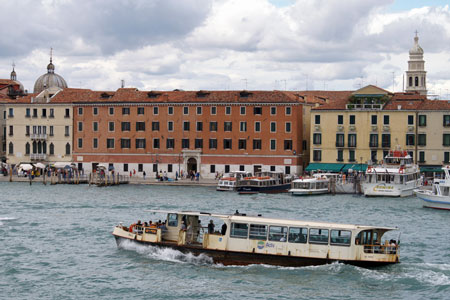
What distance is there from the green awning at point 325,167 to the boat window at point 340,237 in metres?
39.5

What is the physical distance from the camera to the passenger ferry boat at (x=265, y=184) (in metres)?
60.9

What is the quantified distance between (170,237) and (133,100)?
145ft

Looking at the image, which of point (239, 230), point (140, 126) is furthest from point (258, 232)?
point (140, 126)

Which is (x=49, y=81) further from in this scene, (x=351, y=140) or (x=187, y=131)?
(x=351, y=140)

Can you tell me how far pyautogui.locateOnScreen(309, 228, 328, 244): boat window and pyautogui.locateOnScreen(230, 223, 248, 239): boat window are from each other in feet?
7.19

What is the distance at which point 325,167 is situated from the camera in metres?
68.1

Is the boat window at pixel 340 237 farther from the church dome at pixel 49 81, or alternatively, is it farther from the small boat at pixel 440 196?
the church dome at pixel 49 81

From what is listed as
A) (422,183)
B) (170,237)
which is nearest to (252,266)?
(170,237)

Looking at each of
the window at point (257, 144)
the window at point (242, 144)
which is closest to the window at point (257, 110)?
the window at point (257, 144)

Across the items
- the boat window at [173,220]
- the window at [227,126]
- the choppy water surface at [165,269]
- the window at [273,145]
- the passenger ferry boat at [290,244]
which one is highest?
the window at [227,126]

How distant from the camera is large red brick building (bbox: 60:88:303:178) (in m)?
70.5

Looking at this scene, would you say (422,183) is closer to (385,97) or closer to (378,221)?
(385,97)

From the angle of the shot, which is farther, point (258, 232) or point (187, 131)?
point (187, 131)

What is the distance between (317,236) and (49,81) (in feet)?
242
